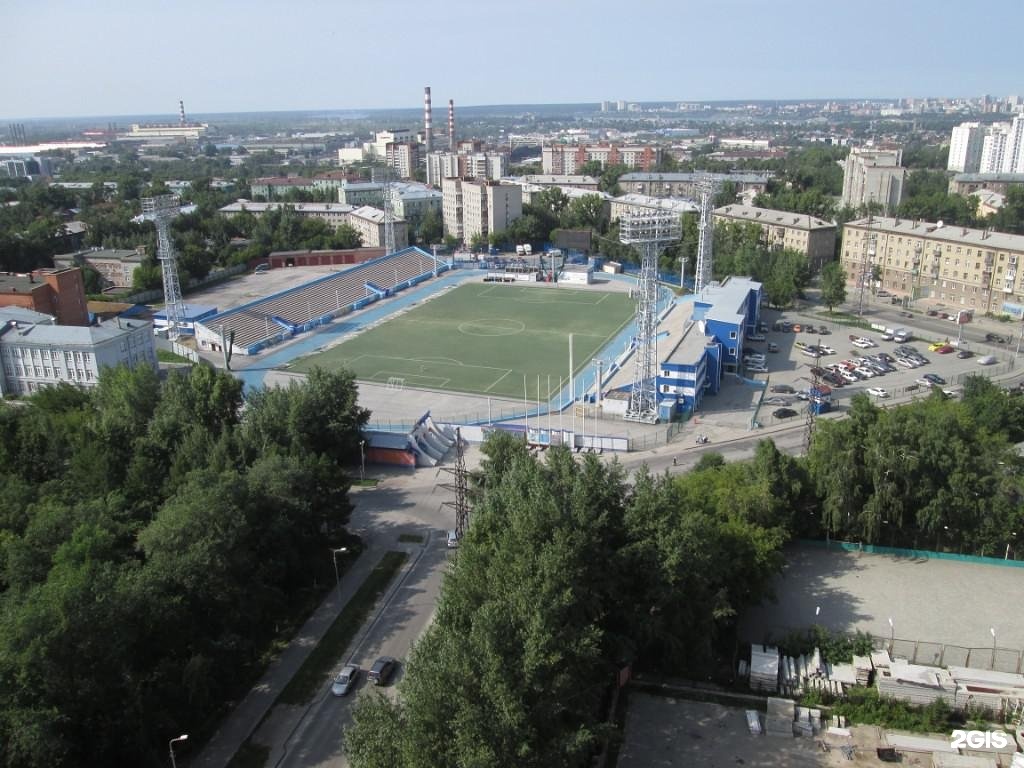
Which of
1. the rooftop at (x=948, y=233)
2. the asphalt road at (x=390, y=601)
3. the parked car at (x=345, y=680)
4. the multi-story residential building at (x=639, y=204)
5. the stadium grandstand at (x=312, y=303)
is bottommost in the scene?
the asphalt road at (x=390, y=601)

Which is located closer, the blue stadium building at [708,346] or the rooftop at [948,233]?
the blue stadium building at [708,346]

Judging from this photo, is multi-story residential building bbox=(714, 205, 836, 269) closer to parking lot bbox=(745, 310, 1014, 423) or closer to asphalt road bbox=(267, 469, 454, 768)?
parking lot bbox=(745, 310, 1014, 423)

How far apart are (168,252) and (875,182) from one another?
2965 inches

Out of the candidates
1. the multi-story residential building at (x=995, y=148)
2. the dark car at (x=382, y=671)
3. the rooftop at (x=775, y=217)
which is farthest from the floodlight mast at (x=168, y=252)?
the multi-story residential building at (x=995, y=148)

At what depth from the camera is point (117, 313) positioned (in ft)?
179

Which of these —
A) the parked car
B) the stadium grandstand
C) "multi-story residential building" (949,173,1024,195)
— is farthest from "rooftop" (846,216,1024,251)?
the parked car

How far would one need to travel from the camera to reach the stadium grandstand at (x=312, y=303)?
50.4 metres

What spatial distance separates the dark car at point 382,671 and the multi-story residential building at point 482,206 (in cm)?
6497

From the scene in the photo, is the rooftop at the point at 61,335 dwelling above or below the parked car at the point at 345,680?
above

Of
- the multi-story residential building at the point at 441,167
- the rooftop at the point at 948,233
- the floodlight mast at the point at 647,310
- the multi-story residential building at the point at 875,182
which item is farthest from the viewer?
the multi-story residential building at the point at 441,167

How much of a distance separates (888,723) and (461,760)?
10.5 metres

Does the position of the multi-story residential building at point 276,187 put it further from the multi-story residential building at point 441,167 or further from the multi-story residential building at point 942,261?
the multi-story residential building at point 942,261

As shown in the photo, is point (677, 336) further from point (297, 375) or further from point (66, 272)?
point (66, 272)

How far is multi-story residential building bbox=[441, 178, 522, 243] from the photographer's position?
81.3m
